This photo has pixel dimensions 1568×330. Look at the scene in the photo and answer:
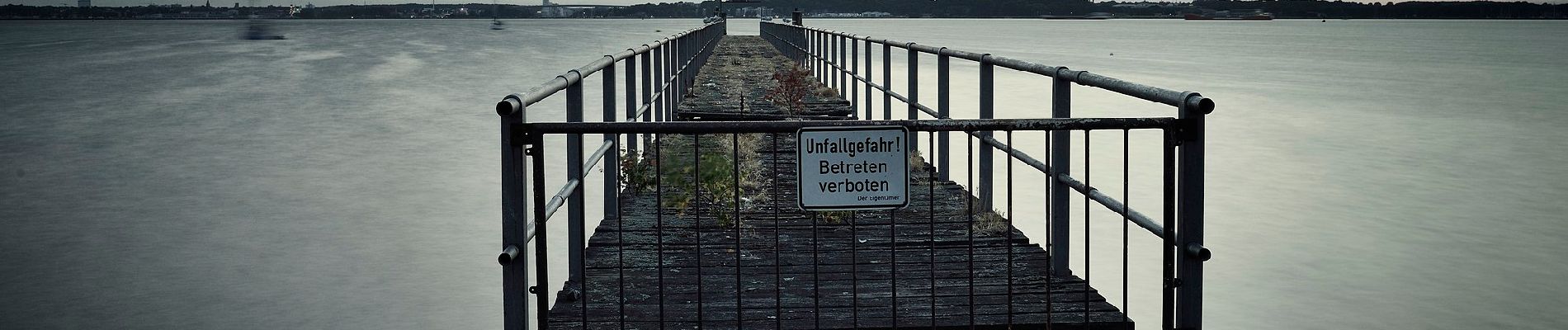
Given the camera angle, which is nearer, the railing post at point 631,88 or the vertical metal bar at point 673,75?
the railing post at point 631,88

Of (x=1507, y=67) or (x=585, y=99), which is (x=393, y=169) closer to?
(x=585, y=99)

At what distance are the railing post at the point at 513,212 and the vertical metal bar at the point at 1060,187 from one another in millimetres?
3005

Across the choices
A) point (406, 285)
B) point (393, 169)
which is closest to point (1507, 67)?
point (393, 169)

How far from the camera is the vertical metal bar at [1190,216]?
5664mm

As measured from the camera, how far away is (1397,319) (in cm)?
930

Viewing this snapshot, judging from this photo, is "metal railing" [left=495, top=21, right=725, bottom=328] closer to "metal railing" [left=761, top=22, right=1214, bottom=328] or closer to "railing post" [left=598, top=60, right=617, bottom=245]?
"railing post" [left=598, top=60, right=617, bottom=245]

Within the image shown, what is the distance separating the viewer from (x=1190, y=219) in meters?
5.83

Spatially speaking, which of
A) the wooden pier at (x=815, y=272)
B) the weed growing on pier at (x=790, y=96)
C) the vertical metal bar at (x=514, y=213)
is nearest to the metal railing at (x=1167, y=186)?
the wooden pier at (x=815, y=272)

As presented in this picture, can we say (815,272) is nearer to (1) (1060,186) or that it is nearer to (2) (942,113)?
(1) (1060,186)

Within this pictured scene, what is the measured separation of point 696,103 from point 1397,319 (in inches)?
512

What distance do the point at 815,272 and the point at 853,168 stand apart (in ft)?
1.77

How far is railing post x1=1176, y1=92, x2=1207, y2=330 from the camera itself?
5.66 meters

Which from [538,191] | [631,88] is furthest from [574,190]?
[631,88]

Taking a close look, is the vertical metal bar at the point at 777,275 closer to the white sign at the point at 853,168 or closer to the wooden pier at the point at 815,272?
the wooden pier at the point at 815,272
